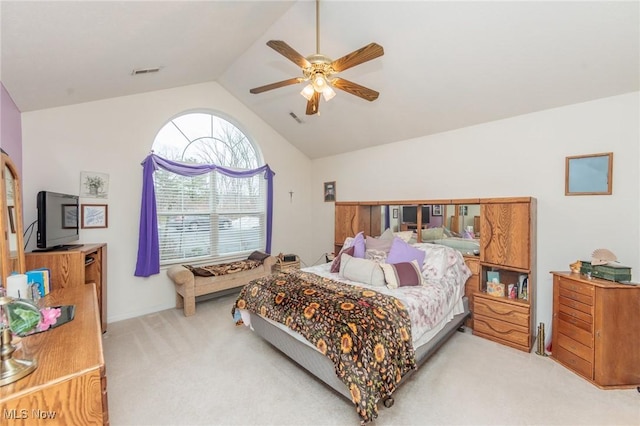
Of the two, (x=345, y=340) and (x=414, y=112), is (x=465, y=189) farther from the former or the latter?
(x=345, y=340)

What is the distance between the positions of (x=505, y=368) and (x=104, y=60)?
4563 mm

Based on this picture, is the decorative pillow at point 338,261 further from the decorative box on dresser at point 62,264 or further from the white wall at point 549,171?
the decorative box on dresser at point 62,264

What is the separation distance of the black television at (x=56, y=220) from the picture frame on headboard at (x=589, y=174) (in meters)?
5.05

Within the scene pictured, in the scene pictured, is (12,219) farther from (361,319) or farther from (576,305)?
(576,305)

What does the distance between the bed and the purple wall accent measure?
256 cm

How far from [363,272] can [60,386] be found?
7.71 feet

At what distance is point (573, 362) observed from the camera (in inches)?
95.3

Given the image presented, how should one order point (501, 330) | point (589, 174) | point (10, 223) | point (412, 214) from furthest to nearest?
point (412, 214) < point (501, 330) < point (589, 174) < point (10, 223)

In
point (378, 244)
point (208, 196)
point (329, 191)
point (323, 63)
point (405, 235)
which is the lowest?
point (378, 244)

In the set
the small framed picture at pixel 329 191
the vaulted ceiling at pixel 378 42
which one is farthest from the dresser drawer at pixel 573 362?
the small framed picture at pixel 329 191

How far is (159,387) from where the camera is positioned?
2.22 meters

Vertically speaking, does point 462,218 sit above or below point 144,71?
below

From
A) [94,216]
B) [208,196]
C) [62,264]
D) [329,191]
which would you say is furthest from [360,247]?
[94,216]

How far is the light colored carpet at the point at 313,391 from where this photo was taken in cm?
190
